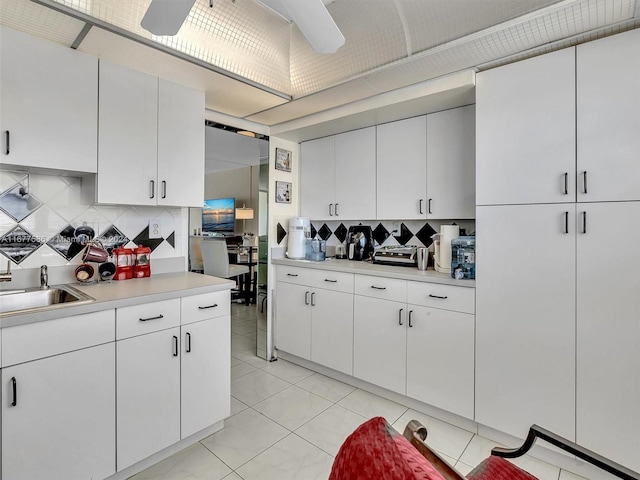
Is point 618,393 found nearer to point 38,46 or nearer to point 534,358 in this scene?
point 534,358

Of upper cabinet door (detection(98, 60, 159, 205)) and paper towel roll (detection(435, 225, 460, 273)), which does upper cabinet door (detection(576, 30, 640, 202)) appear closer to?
paper towel roll (detection(435, 225, 460, 273))

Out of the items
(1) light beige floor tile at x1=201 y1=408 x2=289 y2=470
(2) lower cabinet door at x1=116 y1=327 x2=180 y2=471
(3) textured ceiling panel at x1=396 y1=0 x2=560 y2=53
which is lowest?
(1) light beige floor tile at x1=201 y1=408 x2=289 y2=470

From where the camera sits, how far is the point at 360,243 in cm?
317

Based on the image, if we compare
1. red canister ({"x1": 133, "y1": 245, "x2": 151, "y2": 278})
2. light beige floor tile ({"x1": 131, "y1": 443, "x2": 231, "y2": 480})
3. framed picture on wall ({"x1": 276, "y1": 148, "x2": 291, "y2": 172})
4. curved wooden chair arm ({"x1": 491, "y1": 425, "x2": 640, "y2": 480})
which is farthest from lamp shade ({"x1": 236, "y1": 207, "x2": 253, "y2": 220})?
curved wooden chair arm ({"x1": 491, "y1": 425, "x2": 640, "y2": 480})

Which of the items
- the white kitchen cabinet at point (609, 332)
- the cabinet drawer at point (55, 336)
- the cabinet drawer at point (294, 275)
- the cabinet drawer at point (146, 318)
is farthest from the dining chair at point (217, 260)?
the white kitchen cabinet at point (609, 332)

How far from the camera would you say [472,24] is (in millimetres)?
1679

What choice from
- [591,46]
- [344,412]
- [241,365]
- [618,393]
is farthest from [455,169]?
[241,365]

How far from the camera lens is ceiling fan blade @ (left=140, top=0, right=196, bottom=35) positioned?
3.83 ft

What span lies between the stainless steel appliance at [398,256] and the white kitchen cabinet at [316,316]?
13.3 inches

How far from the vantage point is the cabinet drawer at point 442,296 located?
6.95ft

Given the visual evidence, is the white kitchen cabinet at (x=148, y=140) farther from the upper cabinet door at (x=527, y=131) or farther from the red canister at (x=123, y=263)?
the upper cabinet door at (x=527, y=131)

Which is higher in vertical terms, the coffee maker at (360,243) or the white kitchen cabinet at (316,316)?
the coffee maker at (360,243)

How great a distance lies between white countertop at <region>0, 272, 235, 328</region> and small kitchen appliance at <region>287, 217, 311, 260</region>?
1.07 m

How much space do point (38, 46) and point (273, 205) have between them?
1.97 m
